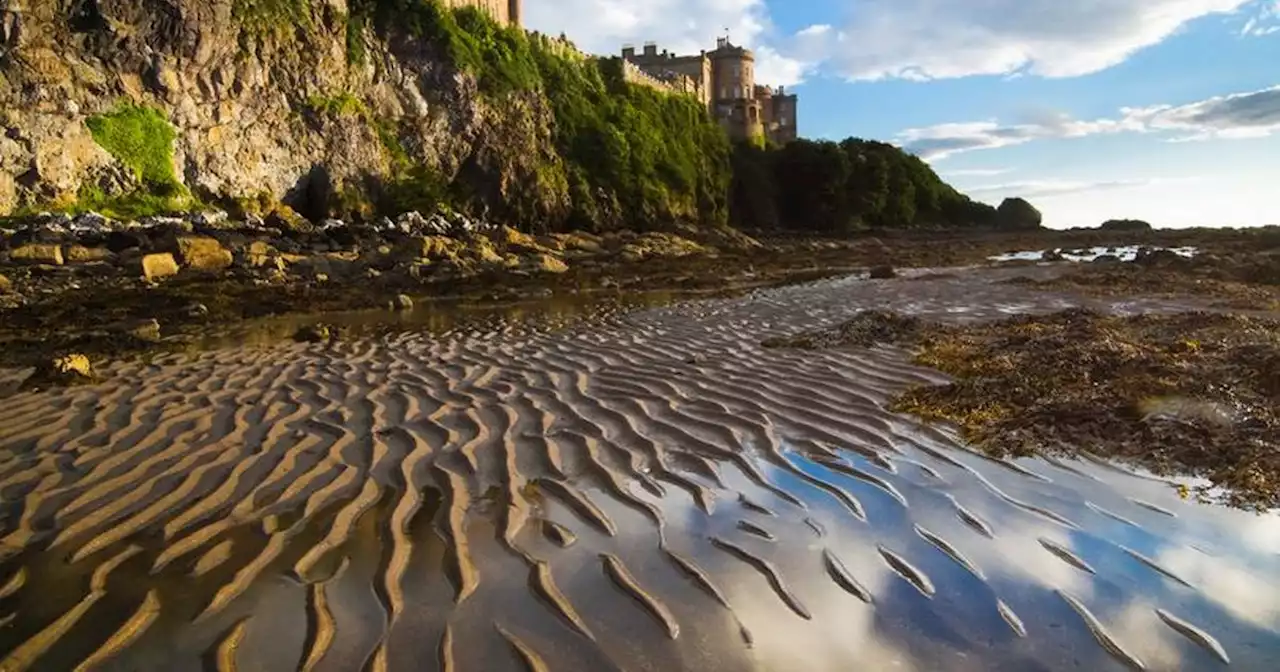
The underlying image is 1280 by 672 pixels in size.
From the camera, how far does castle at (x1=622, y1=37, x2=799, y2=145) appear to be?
7556 cm

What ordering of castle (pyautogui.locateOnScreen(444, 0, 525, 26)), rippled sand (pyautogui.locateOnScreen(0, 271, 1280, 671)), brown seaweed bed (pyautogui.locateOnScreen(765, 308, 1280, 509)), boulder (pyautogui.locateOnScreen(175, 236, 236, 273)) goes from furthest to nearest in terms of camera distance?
castle (pyautogui.locateOnScreen(444, 0, 525, 26)) → boulder (pyautogui.locateOnScreen(175, 236, 236, 273)) → brown seaweed bed (pyautogui.locateOnScreen(765, 308, 1280, 509)) → rippled sand (pyautogui.locateOnScreen(0, 271, 1280, 671))

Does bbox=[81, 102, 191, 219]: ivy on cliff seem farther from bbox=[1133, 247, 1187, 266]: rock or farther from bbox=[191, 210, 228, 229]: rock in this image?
bbox=[1133, 247, 1187, 266]: rock

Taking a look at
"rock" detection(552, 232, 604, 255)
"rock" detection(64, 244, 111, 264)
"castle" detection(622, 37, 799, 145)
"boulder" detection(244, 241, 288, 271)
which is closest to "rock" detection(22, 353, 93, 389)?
"boulder" detection(244, 241, 288, 271)

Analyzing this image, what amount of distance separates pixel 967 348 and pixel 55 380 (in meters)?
10.0

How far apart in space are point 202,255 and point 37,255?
3.68 meters

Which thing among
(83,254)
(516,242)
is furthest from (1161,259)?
(83,254)

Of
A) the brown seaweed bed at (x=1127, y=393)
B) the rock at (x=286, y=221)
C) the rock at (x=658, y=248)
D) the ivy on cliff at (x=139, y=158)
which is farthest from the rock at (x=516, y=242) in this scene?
the brown seaweed bed at (x=1127, y=393)

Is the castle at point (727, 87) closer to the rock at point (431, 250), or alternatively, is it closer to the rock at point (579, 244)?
the rock at point (579, 244)

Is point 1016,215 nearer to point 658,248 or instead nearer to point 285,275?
point 658,248

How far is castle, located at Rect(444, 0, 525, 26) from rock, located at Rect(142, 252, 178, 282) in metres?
31.9

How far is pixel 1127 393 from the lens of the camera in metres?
6.46

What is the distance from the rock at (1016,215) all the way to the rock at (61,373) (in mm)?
77054

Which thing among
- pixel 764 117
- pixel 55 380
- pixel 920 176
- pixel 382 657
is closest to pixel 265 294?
pixel 55 380

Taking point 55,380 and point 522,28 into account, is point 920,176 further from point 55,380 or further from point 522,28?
point 55,380
